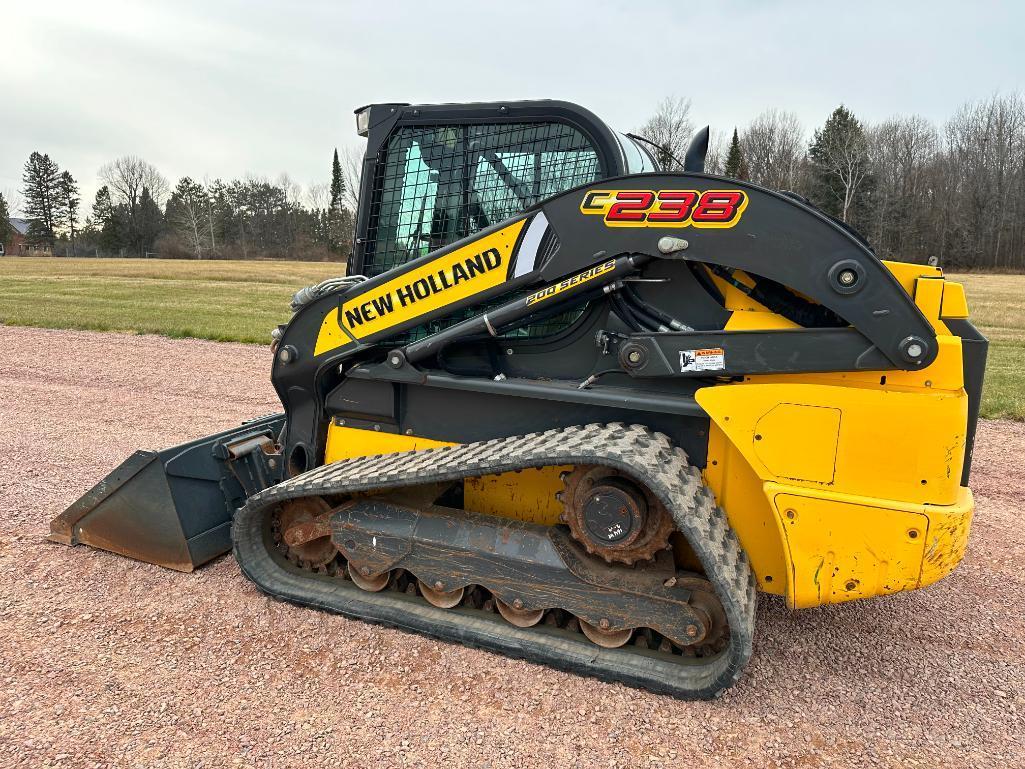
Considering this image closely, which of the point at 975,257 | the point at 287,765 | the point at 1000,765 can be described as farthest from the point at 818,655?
the point at 975,257

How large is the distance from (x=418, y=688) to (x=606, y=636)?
86 centimetres

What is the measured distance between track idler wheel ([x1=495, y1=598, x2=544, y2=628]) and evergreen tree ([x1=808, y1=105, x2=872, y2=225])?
46.7 m

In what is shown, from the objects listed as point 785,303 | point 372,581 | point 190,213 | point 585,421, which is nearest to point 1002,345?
point 785,303

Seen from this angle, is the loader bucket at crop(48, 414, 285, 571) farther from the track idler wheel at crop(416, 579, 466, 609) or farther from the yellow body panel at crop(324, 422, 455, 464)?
the track idler wheel at crop(416, 579, 466, 609)

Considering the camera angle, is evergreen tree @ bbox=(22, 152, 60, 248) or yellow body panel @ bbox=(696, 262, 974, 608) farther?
evergreen tree @ bbox=(22, 152, 60, 248)

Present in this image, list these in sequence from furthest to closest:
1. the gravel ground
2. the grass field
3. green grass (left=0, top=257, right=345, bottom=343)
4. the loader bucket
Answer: green grass (left=0, top=257, right=345, bottom=343), the grass field, the loader bucket, the gravel ground

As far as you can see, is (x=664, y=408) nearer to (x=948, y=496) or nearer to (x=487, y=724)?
(x=948, y=496)

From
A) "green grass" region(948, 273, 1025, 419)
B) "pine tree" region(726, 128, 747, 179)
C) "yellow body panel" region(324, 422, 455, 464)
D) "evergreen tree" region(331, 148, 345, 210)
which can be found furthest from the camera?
"evergreen tree" region(331, 148, 345, 210)

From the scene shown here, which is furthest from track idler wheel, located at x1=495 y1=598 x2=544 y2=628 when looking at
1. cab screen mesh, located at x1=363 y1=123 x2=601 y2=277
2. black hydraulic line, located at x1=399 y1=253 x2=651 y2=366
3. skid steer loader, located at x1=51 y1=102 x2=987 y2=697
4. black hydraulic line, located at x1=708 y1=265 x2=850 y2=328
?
cab screen mesh, located at x1=363 y1=123 x2=601 y2=277

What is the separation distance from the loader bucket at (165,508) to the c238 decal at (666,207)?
2641 mm

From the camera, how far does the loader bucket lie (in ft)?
13.1

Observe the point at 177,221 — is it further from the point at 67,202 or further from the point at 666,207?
the point at 666,207

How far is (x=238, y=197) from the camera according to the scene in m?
76.4

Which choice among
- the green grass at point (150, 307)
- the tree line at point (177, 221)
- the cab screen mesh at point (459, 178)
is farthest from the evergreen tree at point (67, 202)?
the cab screen mesh at point (459, 178)
